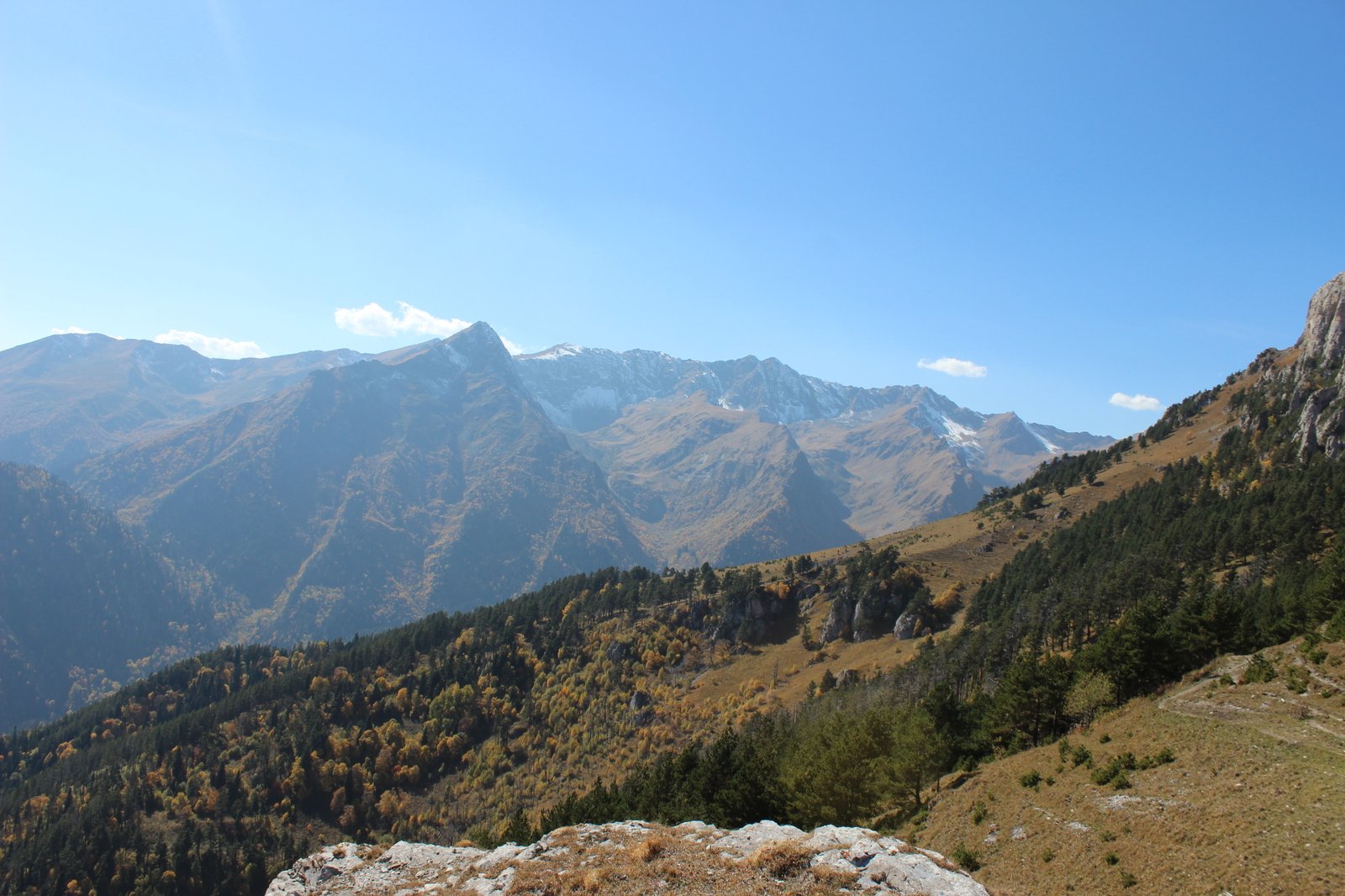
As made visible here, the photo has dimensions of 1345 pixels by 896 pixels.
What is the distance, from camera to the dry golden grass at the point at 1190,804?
92.4ft

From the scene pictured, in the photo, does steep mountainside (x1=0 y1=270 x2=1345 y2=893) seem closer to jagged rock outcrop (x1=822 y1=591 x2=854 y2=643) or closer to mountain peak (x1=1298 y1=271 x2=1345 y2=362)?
jagged rock outcrop (x1=822 y1=591 x2=854 y2=643)

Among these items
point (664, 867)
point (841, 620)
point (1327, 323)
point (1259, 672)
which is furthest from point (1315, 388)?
point (664, 867)

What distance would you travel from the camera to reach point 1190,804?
1336 inches

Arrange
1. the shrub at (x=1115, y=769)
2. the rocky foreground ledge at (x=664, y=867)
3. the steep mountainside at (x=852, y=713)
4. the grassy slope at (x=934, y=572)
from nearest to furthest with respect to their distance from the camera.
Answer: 1. the rocky foreground ledge at (x=664, y=867)
2. the shrub at (x=1115, y=769)
3. the steep mountainside at (x=852, y=713)
4. the grassy slope at (x=934, y=572)

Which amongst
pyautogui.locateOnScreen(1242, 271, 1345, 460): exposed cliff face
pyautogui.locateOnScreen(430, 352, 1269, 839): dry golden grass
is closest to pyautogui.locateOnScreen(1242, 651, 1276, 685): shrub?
pyautogui.locateOnScreen(430, 352, 1269, 839): dry golden grass

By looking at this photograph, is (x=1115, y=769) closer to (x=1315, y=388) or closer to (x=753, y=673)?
(x=753, y=673)

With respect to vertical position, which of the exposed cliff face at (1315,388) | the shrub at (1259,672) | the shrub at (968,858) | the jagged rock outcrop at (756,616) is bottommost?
the jagged rock outcrop at (756,616)

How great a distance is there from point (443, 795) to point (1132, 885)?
161485mm

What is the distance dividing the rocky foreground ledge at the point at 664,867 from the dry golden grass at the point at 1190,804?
1229cm

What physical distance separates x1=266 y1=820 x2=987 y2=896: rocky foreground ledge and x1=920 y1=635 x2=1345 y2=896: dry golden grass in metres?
12.3

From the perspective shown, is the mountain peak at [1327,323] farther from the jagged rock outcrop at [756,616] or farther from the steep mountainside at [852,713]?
the jagged rock outcrop at [756,616]

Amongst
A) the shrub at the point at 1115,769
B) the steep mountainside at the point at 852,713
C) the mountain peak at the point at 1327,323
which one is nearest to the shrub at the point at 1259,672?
the steep mountainside at the point at 852,713

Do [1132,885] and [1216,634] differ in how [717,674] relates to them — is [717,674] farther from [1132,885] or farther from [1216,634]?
[1132,885]

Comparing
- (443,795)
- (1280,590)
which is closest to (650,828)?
(1280,590)
